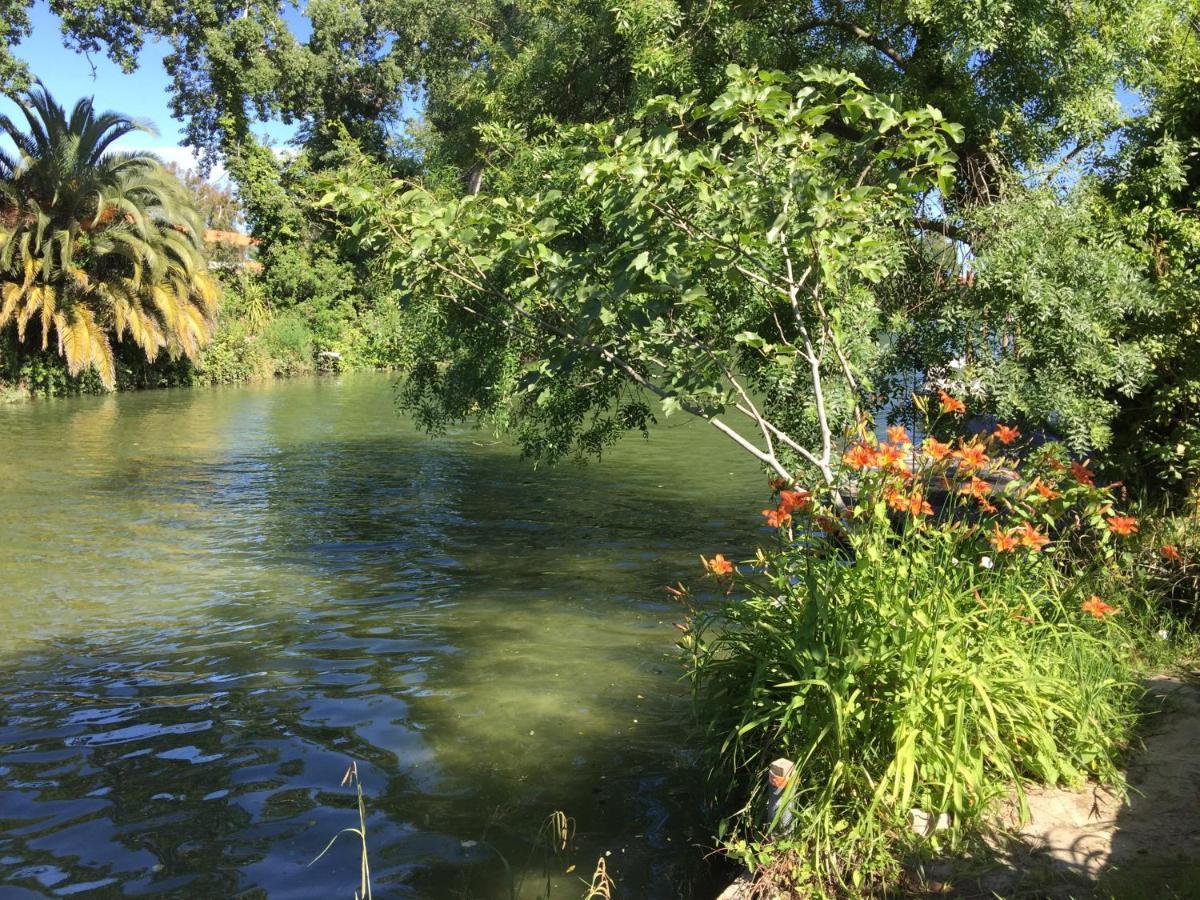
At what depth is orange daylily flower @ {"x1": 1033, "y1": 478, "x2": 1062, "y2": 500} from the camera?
15.3 feet

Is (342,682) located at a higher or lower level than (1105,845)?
lower

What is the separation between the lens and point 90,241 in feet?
85.4

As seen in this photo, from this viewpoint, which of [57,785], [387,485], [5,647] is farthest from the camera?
[387,485]

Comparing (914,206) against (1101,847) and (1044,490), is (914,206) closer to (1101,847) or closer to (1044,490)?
(1044,490)

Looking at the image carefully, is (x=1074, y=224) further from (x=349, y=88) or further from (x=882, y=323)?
(x=349, y=88)

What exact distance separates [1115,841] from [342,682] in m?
4.74

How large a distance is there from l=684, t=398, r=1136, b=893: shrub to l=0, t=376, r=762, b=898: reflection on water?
75cm

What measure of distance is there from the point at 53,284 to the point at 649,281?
25044 mm

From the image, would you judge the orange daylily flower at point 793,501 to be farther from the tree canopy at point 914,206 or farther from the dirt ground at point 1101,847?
the dirt ground at point 1101,847

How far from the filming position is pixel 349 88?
42.9 meters

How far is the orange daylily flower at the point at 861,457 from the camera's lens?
14.1ft

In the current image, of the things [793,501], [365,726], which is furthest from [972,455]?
[365,726]

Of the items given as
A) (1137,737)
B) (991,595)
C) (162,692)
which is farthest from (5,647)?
(1137,737)

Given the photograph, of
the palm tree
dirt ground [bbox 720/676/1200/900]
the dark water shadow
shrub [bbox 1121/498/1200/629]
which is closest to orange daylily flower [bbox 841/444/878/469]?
dirt ground [bbox 720/676/1200/900]
